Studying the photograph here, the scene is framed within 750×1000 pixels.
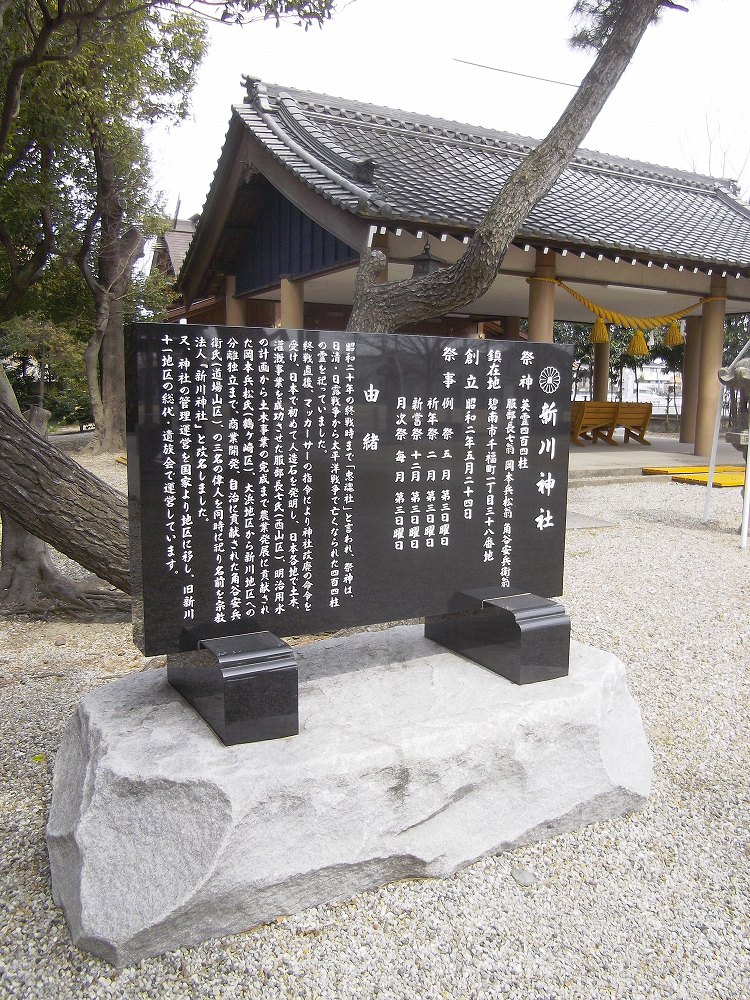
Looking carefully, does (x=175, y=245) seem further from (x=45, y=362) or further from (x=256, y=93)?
(x=256, y=93)

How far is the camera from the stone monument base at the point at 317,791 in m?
1.89

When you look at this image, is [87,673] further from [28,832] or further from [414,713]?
[414,713]

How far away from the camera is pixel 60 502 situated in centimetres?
396

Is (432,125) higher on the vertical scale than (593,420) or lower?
higher

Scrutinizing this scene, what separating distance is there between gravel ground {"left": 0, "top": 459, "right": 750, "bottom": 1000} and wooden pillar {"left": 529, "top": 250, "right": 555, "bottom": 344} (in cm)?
692

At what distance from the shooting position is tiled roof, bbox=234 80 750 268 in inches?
326

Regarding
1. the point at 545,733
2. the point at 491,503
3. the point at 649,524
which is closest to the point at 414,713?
the point at 545,733

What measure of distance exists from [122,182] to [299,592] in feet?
44.3

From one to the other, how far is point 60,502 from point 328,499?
83.3 inches

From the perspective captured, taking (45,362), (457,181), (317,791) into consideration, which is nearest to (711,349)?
(457,181)

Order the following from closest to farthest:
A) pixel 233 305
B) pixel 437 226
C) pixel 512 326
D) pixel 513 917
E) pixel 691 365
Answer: pixel 513 917, pixel 437 226, pixel 233 305, pixel 691 365, pixel 512 326

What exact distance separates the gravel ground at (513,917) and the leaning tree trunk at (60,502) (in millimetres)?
849

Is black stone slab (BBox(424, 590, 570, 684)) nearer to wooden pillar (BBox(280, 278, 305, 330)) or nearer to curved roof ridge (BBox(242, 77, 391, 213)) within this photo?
curved roof ridge (BBox(242, 77, 391, 213))

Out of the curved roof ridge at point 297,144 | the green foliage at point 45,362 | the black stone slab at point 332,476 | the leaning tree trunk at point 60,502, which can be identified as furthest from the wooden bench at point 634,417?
the green foliage at point 45,362
